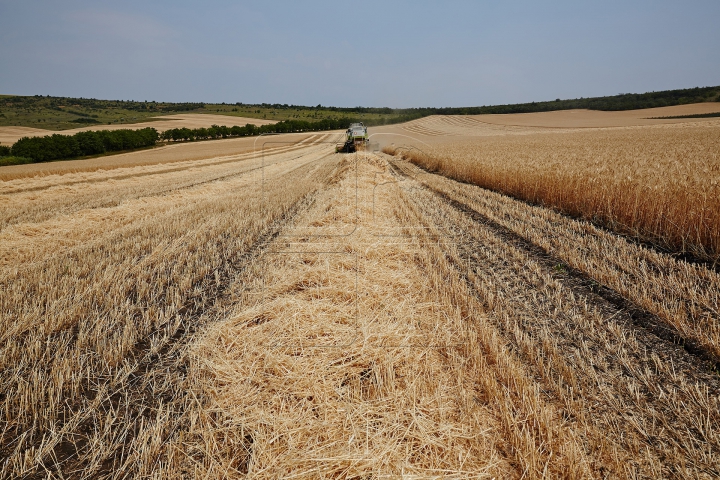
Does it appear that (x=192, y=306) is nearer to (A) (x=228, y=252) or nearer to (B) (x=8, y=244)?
(A) (x=228, y=252)

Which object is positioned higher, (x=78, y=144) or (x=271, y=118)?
(x=271, y=118)

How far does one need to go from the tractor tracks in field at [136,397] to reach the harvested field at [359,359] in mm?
16

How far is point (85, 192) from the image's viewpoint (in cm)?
1295

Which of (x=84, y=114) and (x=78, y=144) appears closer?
(x=78, y=144)

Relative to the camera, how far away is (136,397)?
2.54 meters

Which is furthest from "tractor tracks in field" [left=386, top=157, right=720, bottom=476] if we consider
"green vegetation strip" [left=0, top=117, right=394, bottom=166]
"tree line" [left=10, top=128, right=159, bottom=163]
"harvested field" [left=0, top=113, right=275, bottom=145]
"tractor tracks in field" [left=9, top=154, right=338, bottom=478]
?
"harvested field" [left=0, top=113, right=275, bottom=145]

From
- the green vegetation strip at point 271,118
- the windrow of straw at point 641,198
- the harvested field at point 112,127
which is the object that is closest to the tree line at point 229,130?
the harvested field at point 112,127

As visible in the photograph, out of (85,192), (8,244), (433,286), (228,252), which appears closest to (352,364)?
(433,286)

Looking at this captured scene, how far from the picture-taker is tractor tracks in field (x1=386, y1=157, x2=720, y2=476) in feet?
6.72

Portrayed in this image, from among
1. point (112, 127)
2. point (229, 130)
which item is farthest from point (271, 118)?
point (112, 127)

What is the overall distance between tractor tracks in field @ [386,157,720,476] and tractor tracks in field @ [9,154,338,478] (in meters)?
2.76

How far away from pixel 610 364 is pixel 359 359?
6.97 feet

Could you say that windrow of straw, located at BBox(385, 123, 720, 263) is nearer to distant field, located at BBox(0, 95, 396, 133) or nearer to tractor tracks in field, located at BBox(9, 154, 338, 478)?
tractor tracks in field, located at BBox(9, 154, 338, 478)

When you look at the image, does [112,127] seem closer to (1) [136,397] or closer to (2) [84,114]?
(2) [84,114]
